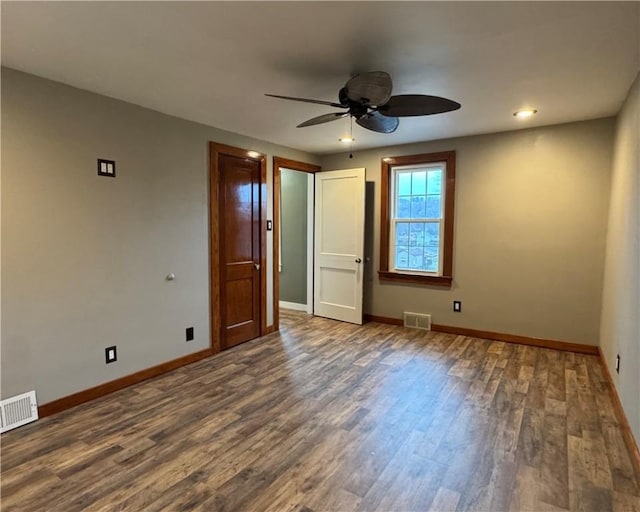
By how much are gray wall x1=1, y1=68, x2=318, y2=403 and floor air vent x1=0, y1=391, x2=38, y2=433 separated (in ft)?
0.22

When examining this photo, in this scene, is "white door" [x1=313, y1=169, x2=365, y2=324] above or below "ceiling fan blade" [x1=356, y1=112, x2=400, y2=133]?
below

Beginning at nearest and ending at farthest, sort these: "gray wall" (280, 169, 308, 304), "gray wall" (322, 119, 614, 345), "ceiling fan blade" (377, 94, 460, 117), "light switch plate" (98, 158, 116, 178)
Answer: "ceiling fan blade" (377, 94, 460, 117) < "light switch plate" (98, 158, 116, 178) < "gray wall" (322, 119, 614, 345) < "gray wall" (280, 169, 308, 304)

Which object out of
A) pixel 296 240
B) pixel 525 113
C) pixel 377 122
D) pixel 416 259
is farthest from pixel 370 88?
pixel 296 240

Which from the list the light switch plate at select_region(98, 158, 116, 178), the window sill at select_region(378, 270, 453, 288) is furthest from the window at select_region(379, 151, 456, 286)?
the light switch plate at select_region(98, 158, 116, 178)

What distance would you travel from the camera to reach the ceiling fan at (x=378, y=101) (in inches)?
82.6

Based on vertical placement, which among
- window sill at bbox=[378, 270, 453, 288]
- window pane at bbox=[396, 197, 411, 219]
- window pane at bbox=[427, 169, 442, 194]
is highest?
window pane at bbox=[427, 169, 442, 194]

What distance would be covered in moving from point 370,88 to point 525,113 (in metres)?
2.06

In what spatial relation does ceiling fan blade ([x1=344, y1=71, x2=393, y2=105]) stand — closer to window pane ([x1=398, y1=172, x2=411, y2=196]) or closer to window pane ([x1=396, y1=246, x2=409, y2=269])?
window pane ([x1=398, y1=172, x2=411, y2=196])

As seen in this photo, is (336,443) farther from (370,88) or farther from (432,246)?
(432,246)

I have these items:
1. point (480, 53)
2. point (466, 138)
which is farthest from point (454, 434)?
point (466, 138)

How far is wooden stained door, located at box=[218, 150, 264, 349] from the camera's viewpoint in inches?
157

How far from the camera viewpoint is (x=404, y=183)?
4.92m

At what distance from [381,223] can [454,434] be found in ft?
10.1

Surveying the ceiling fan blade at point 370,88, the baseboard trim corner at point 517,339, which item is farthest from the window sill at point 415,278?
the ceiling fan blade at point 370,88
